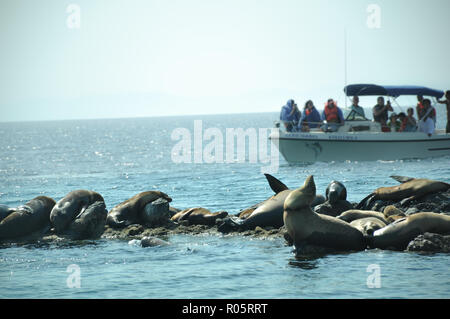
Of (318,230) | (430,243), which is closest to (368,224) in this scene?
(318,230)

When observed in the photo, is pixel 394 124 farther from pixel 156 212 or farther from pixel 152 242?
pixel 152 242

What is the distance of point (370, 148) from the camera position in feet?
102

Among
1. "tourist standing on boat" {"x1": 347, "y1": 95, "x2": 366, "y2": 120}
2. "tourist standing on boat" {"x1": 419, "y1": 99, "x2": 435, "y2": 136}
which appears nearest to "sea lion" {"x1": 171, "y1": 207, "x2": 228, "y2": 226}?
"tourist standing on boat" {"x1": 347, "y1": 95, "x2": 366, "y2": 120}

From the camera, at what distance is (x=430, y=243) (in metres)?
11.9

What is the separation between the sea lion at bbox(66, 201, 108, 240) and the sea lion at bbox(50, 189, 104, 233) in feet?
0.52

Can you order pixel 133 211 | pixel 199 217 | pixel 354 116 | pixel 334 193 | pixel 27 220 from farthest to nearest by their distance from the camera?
pixel 354 116
pixel 133 211
pixel 199 217
pixel 27 220
pixel 334 193

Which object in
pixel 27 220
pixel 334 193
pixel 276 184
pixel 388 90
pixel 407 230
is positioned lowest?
pixel 27 220

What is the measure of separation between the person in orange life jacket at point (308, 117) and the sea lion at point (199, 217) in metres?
16.0

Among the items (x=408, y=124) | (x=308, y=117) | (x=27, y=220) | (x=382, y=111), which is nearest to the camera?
(x=27, y=220)

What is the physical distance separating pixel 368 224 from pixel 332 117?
59.8 ft

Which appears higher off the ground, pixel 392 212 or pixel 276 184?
pixel 276 184

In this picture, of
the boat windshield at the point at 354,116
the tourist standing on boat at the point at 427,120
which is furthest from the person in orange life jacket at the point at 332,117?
the tourist standing on boat at the point at 427,120
